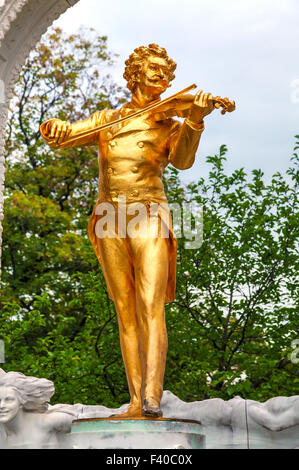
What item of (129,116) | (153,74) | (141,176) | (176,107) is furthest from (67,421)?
(153,74)

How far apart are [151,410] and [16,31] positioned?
9.56ft

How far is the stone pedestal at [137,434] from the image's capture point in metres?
4.24

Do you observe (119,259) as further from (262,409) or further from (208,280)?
(208,280)

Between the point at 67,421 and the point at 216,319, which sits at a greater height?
the point at 216,319

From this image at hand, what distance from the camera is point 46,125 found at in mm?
5059

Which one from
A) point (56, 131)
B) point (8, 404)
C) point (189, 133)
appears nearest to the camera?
point (8, 404)

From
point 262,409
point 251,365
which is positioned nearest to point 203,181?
point 251,365

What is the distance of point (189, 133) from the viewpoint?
478 centimetres

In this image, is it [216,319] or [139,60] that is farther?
[216,319]

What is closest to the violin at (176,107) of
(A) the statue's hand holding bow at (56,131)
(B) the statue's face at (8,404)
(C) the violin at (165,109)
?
(C) the violin at (165,109)

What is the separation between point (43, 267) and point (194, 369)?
411cm

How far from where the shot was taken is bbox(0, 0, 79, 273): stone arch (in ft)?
18.0

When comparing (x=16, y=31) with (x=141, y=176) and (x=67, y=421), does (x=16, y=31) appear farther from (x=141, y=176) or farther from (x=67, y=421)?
(x=67, y=421)

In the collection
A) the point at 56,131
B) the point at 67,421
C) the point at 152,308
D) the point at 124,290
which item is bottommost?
the point at 67,421
